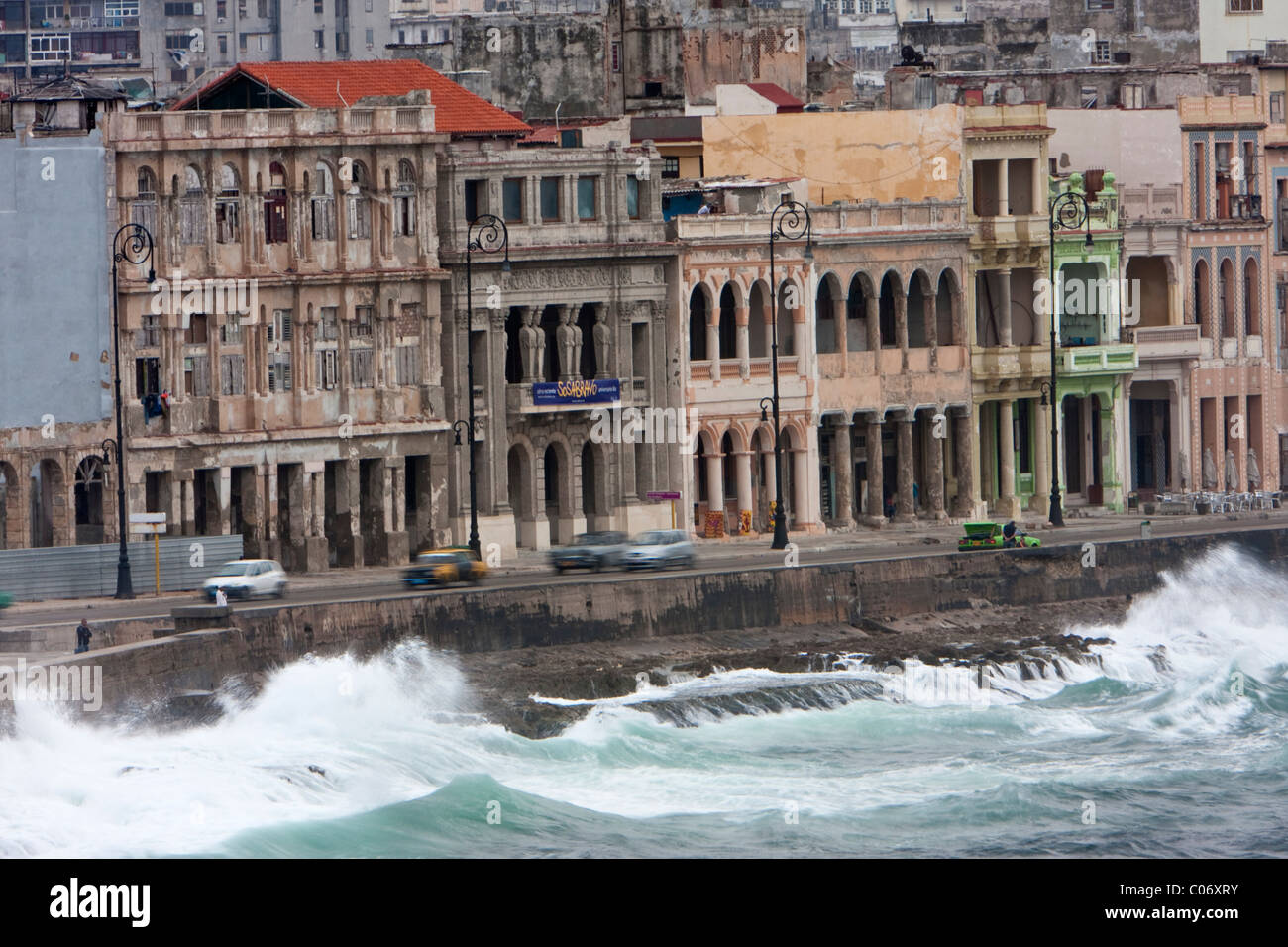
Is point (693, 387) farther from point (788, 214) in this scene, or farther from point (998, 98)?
point (998, 98)

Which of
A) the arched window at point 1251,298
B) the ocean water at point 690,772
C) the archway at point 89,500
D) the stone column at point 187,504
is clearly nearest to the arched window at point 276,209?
the stone column at point 187,504

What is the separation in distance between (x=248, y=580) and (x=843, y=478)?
2364 cm

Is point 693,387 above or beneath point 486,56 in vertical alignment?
beneath

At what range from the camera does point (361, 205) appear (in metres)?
83.1

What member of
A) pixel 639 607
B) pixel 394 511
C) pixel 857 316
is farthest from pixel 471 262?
pixel 857 316

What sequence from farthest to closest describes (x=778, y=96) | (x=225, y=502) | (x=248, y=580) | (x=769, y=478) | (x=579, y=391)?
1. (x=778, y=96)
2. (x=769, y=478)
3. (x=579, y=391)
4. (x=225, y=502)
5. (x=248, y=580)

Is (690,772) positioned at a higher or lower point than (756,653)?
lower

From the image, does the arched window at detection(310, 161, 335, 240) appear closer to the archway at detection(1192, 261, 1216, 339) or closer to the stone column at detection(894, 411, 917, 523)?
the stone column at detection(894, 411, 917, 523)

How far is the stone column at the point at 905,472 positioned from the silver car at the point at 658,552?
44.7ft

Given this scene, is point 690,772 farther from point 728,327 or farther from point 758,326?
point 758,326

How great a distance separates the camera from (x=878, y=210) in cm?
9344
